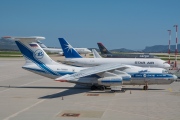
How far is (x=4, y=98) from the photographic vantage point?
28359 millimetres

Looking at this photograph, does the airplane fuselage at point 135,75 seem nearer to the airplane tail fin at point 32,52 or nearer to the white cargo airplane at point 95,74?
the white cargo airplane at point 95,74

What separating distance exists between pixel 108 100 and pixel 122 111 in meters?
4.77

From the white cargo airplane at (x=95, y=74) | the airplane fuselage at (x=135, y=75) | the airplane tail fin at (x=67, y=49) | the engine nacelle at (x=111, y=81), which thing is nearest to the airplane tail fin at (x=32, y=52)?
the white cargo airplane at (x=95, y=74)

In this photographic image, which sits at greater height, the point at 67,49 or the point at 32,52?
the point at 67,49

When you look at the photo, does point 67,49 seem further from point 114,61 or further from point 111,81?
point 111,81

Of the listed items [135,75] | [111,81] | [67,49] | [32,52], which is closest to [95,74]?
[111,81]

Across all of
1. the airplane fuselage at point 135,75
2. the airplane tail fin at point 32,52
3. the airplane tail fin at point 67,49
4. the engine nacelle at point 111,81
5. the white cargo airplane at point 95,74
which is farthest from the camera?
the airplane tail fin at point 67,49

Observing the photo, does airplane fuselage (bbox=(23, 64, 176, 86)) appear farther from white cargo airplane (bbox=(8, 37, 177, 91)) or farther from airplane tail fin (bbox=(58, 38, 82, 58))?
airplane tail fin (bbox=(58, 38, 82, 58))

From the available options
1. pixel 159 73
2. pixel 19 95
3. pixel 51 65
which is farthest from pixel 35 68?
pixel 159 73

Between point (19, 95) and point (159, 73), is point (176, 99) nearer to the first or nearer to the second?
point (159, 73)

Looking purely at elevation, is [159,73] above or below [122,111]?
above

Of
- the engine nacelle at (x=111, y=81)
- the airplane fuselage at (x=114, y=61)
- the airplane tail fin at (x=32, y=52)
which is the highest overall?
the airplane tail fin at (x=32, y=52)

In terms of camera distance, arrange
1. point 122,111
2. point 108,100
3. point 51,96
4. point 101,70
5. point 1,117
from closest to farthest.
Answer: point 1,117 < point 122,111 < point 108,100 < point 51,96 < point 101,70

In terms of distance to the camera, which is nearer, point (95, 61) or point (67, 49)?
point (95, 61)
